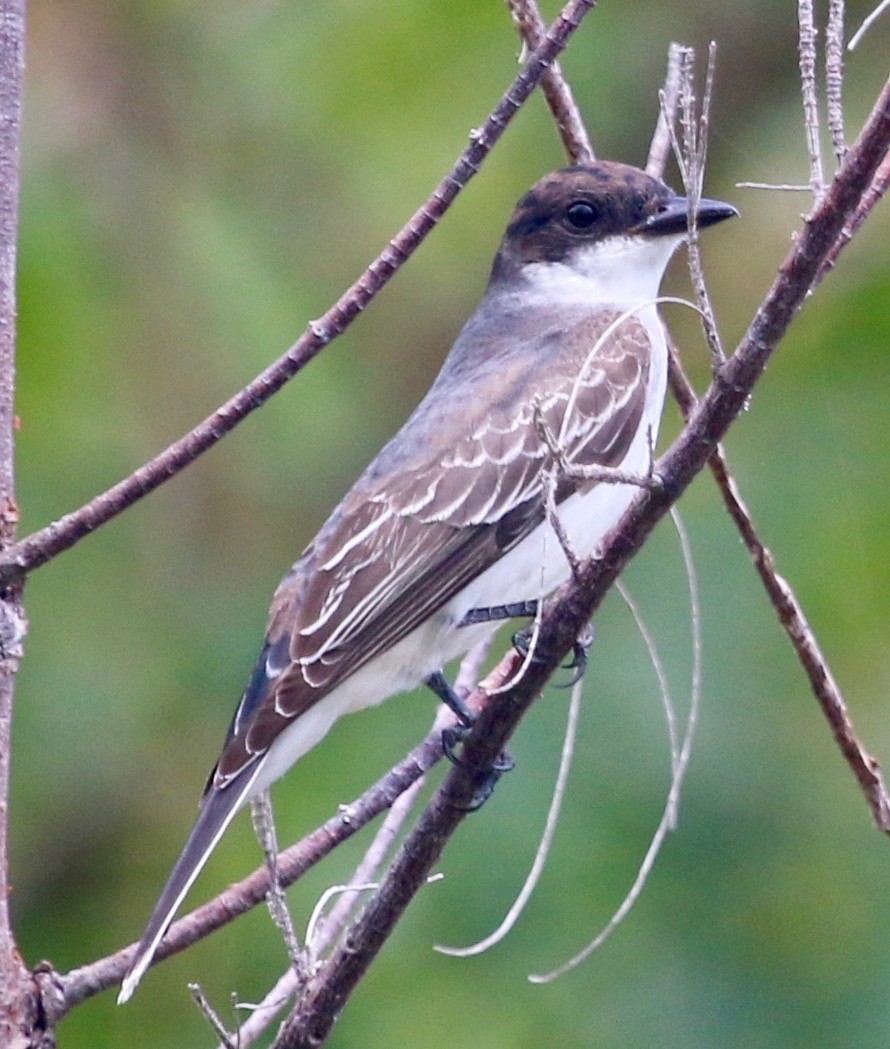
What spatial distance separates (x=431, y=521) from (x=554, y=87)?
2.92 feet

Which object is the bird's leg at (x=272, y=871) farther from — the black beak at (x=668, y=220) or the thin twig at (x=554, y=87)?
the black beak at (x=668, y=220)

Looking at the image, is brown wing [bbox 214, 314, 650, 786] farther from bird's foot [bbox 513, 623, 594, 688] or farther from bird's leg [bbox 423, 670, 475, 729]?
bird's foot [bbox 513, 623, 594, 688]

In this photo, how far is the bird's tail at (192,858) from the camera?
2635mm

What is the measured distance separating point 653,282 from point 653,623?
2.87 feet

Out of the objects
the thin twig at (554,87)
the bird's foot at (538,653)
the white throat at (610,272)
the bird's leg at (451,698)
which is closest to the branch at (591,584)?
the bird's foot at (538,653)

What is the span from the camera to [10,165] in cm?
259

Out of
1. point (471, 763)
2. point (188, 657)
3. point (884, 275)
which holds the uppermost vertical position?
point (884, 275)

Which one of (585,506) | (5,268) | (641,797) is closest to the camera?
(5,268)

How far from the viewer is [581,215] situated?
13.7 feet

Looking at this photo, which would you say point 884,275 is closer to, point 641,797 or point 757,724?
point 757,724

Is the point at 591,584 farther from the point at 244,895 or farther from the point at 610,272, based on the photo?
the point at 610,272

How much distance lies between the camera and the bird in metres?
3.38

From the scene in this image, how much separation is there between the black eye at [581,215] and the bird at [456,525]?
0.17ft

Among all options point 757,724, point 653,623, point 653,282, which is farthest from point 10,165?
point 757,724
